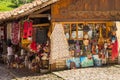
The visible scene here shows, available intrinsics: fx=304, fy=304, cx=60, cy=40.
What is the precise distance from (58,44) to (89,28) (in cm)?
186

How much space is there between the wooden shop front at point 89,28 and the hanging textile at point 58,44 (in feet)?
0.69

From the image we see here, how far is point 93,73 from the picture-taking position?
516 inches

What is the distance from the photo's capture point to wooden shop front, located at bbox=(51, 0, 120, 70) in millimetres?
14141

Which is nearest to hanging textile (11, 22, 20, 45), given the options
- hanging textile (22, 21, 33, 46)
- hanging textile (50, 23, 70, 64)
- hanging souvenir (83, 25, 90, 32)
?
hanging textile (22, 21, 33, 46)

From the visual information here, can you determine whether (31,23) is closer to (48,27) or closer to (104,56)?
(48,27)

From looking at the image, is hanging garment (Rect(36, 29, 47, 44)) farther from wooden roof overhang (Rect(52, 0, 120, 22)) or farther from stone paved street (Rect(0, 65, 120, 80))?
stone paved street (Rect(0, 65, 120, 80))

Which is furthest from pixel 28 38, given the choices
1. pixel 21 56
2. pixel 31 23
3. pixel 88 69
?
pixel 88 69

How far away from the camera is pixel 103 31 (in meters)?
15.1

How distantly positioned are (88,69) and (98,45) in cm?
154

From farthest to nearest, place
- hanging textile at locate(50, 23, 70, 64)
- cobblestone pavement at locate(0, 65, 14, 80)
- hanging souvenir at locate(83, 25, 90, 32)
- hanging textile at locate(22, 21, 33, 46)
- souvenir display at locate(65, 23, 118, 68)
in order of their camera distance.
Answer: hanging souvenir at locate(83, 25, 90, 32) < souvenir display at locate(65, 23, 118, 68) < hanging textile at locate(50, 23, 70, 64) < hanging textile at locate(22, 21, 33, 46) < cobblestone pavement at locate(0, 65, 14, 80)

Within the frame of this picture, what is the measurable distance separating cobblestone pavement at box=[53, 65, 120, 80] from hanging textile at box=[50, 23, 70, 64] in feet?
2.55

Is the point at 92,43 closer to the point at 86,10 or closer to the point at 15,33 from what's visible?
the point at 86,10

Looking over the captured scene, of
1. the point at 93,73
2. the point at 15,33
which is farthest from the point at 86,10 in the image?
the point at 15,33

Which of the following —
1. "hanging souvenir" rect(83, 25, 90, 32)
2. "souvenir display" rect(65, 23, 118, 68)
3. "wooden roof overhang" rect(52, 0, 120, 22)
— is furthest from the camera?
"hanging souvenir" rect(83, 25, 90, 32)
